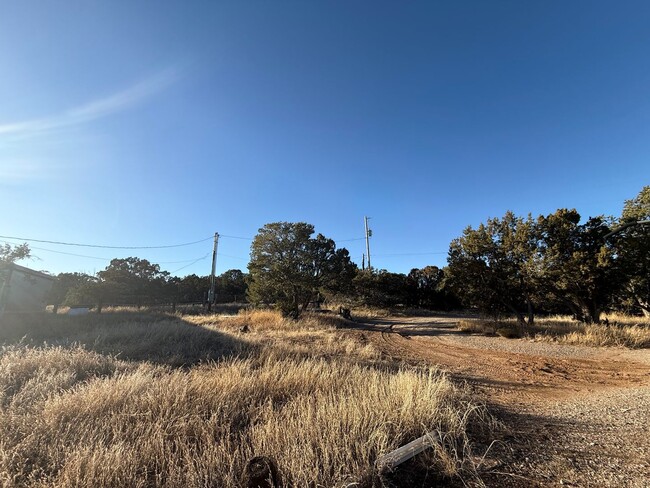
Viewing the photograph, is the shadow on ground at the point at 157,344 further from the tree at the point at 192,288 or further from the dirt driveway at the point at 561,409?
the tree at the point at 192,288

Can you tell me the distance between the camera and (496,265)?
17328mm

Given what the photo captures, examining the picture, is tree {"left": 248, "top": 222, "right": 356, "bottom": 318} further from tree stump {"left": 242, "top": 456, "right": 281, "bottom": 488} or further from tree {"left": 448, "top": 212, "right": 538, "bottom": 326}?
tree stump {"left": 242, "top": 456, "right": 281, "bottom": 488}

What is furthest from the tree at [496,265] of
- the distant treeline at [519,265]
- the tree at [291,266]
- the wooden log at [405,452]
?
the wooden log at [405,452]

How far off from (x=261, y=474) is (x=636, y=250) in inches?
757

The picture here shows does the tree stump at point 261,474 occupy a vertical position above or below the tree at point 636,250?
below

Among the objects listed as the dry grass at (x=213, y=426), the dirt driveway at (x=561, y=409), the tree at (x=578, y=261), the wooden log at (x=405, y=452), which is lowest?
the dirt driveway at (x=561, y=409)

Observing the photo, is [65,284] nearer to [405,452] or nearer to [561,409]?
[405,452]

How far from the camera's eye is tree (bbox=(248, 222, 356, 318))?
24.0 metres

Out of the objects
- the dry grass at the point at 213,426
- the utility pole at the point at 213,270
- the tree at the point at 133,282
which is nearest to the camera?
the dry grass at the point at 213,426

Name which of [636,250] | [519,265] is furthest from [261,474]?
[636,250]

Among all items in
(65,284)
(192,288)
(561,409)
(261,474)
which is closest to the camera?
(261,474)

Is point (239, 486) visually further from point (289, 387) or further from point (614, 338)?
point (614, 338)

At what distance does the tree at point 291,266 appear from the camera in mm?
23984

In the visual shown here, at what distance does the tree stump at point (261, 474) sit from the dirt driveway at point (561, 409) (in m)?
2.11
